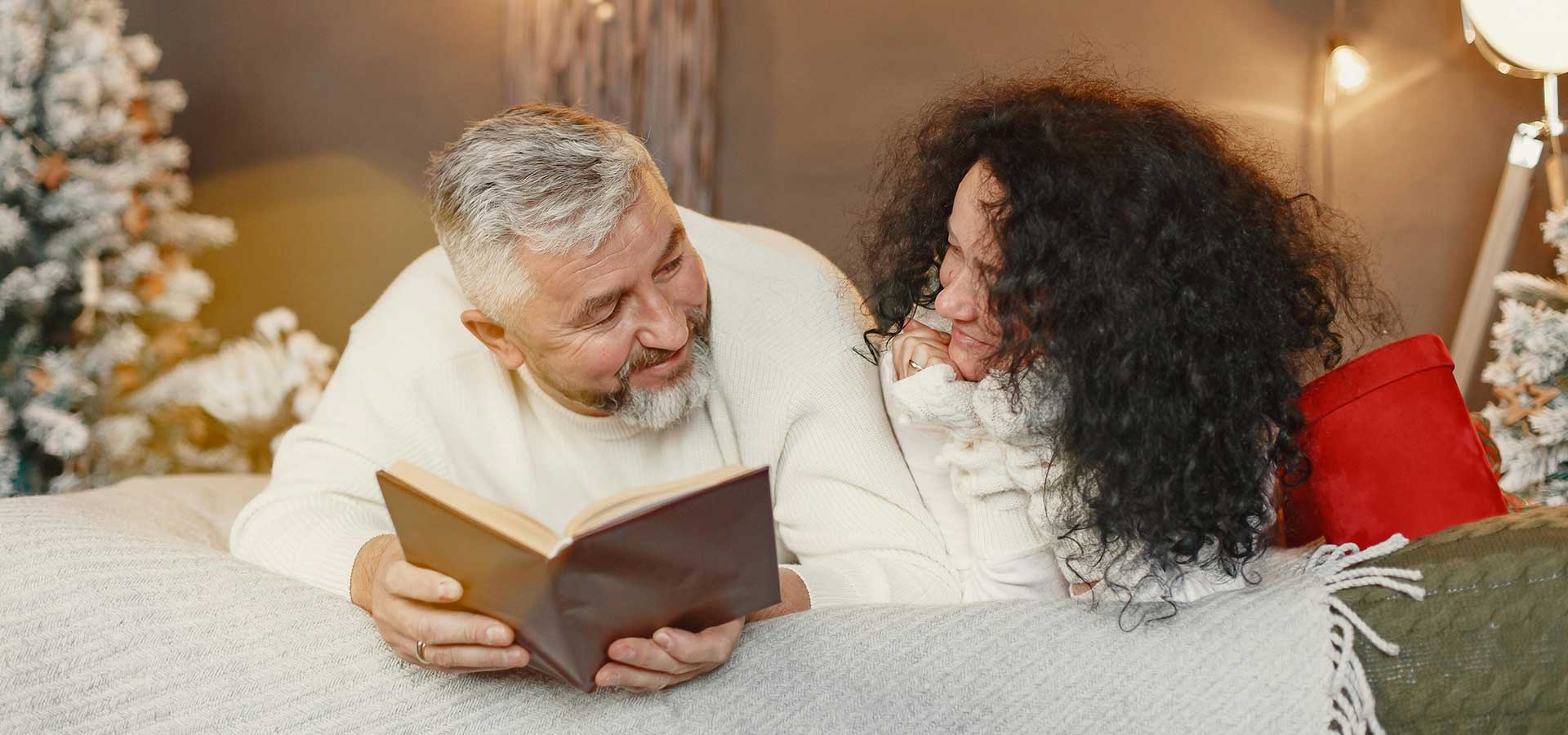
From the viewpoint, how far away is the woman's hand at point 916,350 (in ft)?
4.77

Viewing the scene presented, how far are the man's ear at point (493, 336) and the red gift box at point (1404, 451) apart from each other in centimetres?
106

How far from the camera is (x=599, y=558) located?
39.2 inches

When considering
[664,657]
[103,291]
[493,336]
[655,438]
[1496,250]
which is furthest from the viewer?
[103,291]

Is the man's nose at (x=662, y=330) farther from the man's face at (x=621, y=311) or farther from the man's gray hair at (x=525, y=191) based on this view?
the man's gray hair at (x=525, y=191)

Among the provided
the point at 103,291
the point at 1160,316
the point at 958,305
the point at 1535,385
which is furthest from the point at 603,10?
the point at 1535,385

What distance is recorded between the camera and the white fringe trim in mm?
1200

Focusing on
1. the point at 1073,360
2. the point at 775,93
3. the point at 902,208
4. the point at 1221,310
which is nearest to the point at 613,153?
the point at 902,208

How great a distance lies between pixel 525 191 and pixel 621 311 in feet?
0.68

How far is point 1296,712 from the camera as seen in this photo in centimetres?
120

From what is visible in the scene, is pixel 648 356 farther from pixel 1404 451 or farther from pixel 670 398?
pixel 1404 451

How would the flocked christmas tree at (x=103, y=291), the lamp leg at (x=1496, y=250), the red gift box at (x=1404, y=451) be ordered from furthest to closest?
the flocked christmas tree at (x=103, y=291)
the lamp leg at (x=1496, y=250)
the red gift box at (x=1404, y=451)

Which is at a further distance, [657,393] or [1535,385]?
[1535,385]

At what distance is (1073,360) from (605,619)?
58 centimetres

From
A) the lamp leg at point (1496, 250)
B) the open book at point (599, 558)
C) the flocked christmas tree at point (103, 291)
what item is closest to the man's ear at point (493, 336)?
the open book at point (599, 558)
